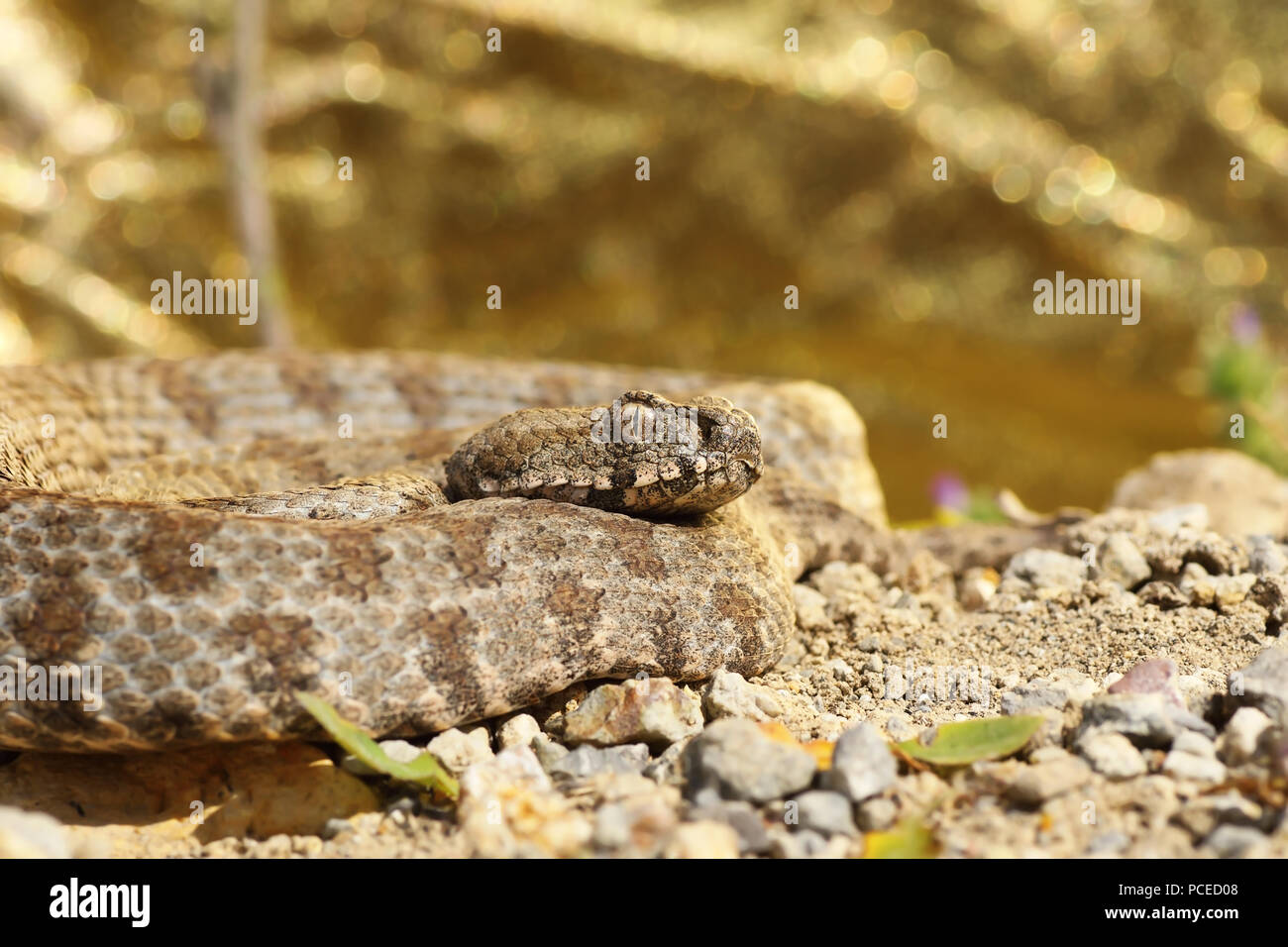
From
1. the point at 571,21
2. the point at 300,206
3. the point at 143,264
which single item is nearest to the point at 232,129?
Result: the point at 300,206

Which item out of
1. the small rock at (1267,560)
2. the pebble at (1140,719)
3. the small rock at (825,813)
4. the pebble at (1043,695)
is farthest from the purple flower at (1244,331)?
the small rock at (825,813)

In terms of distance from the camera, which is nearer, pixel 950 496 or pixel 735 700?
pixel 735 700

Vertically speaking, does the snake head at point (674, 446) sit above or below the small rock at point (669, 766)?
above

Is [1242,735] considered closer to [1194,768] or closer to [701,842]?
[1194,768]

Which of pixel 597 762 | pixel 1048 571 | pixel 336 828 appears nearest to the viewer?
pixel 336 828

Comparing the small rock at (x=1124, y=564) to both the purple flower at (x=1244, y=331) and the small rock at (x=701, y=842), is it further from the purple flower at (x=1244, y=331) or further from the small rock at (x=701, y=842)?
the purple flower at (x=1244, y=331)

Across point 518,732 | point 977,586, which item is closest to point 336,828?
point 518,732
